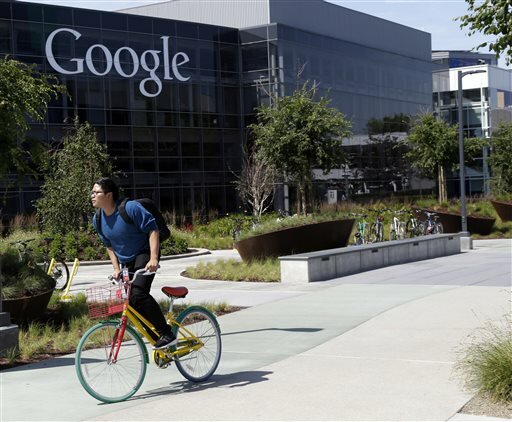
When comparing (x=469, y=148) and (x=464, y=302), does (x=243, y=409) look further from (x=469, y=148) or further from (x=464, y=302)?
(x=469, y=148)

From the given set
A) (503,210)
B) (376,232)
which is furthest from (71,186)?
(503,210)

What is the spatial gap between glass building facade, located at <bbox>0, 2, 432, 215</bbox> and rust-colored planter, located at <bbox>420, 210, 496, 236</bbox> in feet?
50.3

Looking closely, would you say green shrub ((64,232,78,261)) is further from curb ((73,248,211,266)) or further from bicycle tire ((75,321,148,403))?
bicycle tire ((75,321,148,403))

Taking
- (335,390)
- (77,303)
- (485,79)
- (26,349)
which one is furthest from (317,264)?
(485,79)

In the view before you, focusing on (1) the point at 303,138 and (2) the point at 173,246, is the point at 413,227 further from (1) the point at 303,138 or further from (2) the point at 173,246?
(2) the point at 173,246

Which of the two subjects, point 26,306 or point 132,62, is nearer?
point 26,306

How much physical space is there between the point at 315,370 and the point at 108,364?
2.07 meters

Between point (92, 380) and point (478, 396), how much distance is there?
10.5ft

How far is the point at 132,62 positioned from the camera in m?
45.3

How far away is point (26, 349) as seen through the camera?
31.6ft

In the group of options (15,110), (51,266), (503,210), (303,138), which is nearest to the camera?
(15,110)

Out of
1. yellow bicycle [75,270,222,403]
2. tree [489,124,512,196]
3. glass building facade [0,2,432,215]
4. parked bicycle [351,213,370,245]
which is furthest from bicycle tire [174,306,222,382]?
tree [489,124,512,196]

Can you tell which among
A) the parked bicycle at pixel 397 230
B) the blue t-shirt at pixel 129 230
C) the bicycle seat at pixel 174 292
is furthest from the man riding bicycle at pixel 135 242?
the parked bicycle at pixel 397 230

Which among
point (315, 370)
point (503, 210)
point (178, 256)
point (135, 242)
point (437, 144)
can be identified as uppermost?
point (437, 144)
